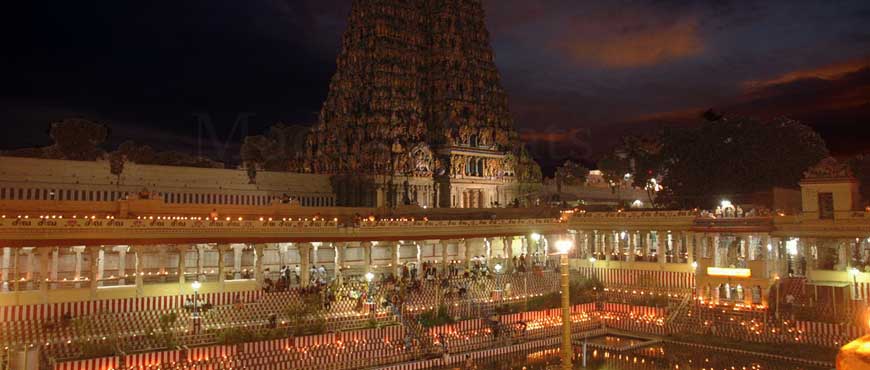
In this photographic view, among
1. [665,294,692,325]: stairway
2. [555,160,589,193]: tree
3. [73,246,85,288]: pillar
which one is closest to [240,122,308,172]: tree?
[555,160,589,193]: tree

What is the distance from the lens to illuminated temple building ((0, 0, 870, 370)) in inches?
1069

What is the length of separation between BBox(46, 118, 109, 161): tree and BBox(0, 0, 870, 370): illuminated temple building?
547 inches

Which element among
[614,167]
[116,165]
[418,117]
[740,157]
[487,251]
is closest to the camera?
[116,165]

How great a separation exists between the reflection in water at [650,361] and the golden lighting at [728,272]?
18.8 feet

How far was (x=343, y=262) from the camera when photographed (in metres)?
42.9

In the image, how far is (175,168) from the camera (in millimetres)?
54938

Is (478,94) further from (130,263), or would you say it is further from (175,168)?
(130,263)

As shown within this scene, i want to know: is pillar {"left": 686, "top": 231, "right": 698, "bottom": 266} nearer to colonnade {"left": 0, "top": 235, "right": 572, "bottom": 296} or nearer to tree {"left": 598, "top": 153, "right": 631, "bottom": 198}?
colonnade {"left": 0, "top": 235, "right": 572, "bottom": 296}

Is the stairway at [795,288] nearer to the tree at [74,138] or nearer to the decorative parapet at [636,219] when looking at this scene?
the decorative parapet at [636,219]

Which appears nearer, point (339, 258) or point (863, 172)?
point (339, 258)

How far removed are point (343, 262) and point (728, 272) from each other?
21.6m

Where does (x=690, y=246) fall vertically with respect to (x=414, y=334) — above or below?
above

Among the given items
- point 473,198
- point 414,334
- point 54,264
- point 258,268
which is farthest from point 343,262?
point 473,198

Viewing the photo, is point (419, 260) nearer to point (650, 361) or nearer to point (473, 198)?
point (650, 361)
